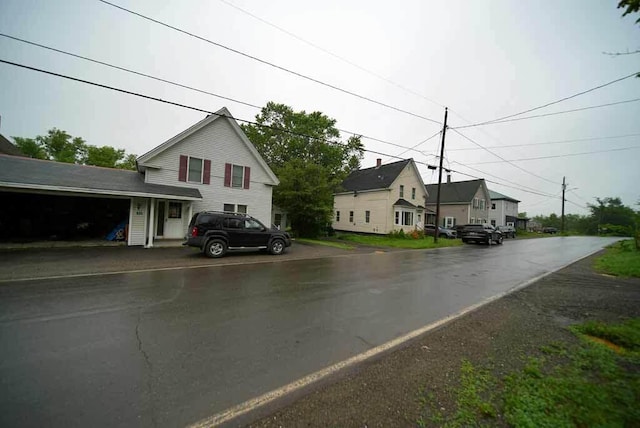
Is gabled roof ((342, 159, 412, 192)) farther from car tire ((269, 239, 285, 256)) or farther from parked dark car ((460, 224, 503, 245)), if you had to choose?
car tire ((269, 239, 285, 256))

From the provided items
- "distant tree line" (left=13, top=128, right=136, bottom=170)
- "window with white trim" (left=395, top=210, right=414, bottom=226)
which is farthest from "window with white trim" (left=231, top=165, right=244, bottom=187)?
"distant tree line" (left=13, top=128, right=136, bottom=170)

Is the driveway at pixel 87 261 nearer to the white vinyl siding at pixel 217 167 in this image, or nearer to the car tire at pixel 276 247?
the car tire at pixel 276 247

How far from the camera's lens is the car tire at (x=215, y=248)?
11.2m

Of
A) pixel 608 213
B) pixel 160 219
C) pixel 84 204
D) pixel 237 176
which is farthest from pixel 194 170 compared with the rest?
pixel 608 213

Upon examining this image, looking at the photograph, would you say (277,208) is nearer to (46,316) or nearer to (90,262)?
(90,262)

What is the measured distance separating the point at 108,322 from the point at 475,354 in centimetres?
587

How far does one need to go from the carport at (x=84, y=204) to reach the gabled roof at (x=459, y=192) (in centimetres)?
3857

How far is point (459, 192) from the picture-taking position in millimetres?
41781

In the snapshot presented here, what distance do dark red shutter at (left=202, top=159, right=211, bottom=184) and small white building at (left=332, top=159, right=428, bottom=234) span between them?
14884mm

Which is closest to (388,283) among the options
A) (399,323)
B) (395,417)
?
(399,323)

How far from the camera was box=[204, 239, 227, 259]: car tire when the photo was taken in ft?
36.6

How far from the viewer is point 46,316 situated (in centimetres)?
446

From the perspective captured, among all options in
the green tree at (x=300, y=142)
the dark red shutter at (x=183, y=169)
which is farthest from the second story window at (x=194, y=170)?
the green tree at (x=300, y=142)

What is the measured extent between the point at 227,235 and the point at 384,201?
19.7m
